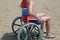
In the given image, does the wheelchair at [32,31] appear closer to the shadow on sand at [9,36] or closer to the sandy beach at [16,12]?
the shadow on sand at [9,36]

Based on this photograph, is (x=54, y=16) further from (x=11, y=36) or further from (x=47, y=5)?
(x=11, y=36)

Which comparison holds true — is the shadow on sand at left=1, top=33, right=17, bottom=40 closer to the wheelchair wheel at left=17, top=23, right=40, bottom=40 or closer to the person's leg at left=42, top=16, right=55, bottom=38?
the wheelchair wheel at left=17, top=23, right=40, bottom=40

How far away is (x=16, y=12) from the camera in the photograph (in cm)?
734

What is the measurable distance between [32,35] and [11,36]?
653 mm

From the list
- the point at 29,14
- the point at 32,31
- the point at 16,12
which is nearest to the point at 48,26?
the point at 32,31

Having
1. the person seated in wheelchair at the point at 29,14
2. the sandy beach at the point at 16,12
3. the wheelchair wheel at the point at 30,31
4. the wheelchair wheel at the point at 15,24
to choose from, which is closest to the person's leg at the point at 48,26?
the person seated in wheelchair at the point at 29,14

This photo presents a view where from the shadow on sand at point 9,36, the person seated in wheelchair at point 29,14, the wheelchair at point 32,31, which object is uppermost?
the person seated in wheelchair at point 29,14

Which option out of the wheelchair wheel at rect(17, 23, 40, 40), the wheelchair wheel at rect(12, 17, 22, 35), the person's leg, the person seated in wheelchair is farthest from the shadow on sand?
the person's leg

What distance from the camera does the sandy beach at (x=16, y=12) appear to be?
Answer: 6008mm

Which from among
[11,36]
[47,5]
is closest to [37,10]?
[47,5]

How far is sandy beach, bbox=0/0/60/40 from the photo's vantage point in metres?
6.01

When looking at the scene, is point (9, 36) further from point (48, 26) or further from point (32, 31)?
point (48, 26)

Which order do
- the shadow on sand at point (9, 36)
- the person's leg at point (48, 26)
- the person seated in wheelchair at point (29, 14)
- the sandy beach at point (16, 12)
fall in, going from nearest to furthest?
the person seated in wheelchair at point (29, 14), the person's leg at point (48, 26), the shadow on sand at point (9, 36), the sandy beach at point (16, 12)

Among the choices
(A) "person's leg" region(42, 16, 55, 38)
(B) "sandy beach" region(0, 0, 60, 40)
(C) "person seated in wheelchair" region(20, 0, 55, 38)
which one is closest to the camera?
(C) "person seated in wheelchair" region(20, 0, 55, 38)
